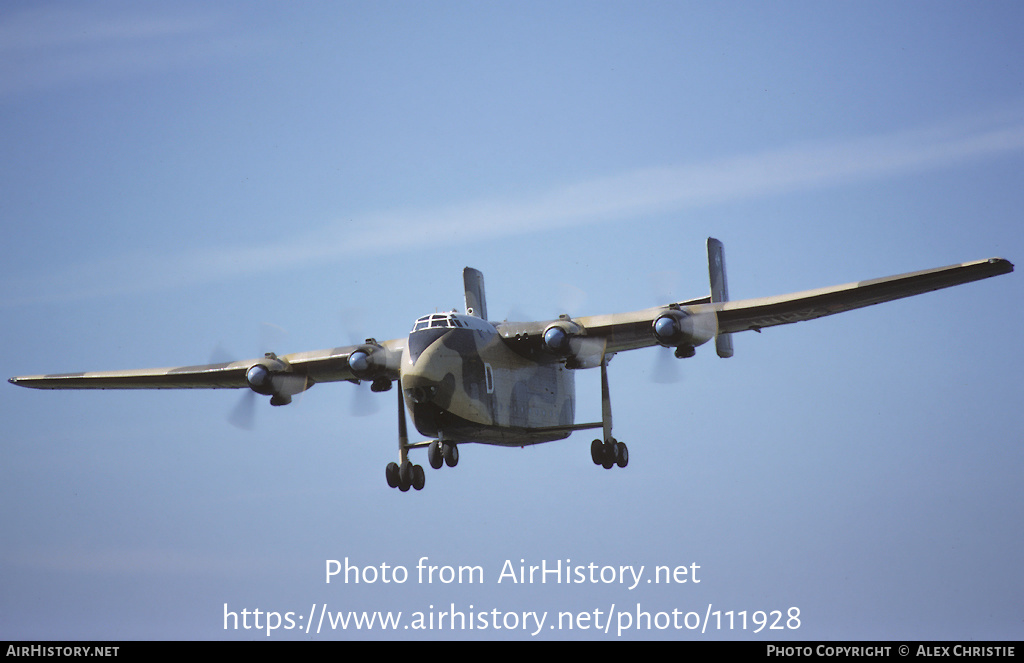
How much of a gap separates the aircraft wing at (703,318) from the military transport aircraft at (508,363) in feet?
0.11

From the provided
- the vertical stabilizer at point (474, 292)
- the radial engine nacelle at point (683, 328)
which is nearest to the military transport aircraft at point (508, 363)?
the radial engine nacelle at point (683, 328)

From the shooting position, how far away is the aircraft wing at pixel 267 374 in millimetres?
40781

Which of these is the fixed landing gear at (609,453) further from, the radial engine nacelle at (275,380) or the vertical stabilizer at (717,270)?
the radial engine nacelle at (275,380)

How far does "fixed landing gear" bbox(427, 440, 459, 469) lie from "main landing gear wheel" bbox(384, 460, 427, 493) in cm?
216

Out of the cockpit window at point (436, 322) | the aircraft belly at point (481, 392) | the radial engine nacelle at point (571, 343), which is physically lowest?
the aircraft belly at point (481, 392)

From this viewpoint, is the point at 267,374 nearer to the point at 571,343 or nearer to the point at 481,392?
the point at 481,392

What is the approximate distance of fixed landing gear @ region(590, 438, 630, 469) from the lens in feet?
132

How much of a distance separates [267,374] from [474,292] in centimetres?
846

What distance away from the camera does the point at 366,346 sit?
4088 centimetres

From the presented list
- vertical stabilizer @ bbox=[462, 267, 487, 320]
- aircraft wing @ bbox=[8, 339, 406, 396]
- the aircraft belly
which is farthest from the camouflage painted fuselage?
vertical stabilizer @ bbox=[462, 267, 487, 320]

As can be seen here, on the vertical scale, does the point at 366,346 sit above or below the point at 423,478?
above
